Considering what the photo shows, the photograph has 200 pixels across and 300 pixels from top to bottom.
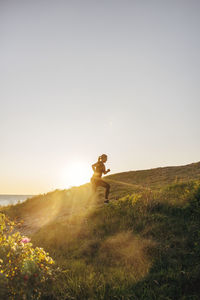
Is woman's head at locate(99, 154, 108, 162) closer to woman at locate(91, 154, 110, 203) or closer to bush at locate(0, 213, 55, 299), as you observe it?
woman at locate(91, 154, 110, 203)

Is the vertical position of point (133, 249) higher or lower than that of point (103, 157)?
lower

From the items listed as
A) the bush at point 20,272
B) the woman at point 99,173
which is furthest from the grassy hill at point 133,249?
the woman at point 99,173

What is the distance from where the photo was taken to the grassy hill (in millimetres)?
3451

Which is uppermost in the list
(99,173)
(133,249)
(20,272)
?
(99,173)

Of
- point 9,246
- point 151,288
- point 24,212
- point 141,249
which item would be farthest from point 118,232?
point 24,212

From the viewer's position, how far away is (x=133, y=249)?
4.94 m

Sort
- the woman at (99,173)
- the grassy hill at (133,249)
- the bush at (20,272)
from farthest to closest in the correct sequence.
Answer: the woman at (99,173) → the grassy hill at (133,249) → the bush at (20,272)

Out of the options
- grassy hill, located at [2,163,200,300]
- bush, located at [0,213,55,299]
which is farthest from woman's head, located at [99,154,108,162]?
bush, located at [0,213,55,299]

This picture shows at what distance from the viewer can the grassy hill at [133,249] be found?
3.45 meters

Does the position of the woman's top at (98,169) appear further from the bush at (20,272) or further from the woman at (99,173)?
the bush at (20,272)

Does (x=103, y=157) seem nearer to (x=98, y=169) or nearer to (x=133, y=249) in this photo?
(x=98, y=169)

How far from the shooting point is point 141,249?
4.86 meters

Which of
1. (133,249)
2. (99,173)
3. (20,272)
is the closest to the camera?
(20,272)

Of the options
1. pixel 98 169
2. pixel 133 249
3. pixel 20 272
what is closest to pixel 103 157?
pixel 98 169
